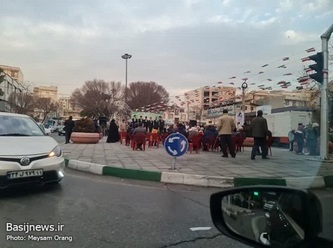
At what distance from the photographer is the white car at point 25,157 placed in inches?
206

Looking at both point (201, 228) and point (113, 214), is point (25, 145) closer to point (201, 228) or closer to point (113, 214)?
point (113, 214)

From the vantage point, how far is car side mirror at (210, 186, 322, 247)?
1.40 m

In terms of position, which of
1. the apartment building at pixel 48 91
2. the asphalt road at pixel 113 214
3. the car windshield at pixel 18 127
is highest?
the apartment building at pixel 48 91

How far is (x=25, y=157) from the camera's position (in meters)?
5.38

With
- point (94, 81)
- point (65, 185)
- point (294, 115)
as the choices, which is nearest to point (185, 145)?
point (65, 185)

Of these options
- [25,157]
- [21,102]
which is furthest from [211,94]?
[25,157]

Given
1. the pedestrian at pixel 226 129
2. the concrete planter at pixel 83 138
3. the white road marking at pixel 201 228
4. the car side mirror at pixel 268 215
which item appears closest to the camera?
the car side mirror at pixel 268 215

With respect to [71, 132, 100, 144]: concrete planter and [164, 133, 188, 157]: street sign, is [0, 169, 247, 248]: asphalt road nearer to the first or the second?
[164, 133, 188, 157]: street sign

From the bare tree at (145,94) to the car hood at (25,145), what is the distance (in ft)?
171

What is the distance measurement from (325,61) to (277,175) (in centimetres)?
524

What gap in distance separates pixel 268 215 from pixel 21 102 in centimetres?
6851

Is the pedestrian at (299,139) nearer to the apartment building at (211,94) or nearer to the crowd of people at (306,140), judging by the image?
the crowd of people at (306,140)

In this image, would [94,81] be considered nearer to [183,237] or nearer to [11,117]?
[11,117]

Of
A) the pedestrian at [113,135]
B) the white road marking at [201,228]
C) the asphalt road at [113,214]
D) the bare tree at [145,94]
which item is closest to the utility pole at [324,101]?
the asphalt road at [113,214]
